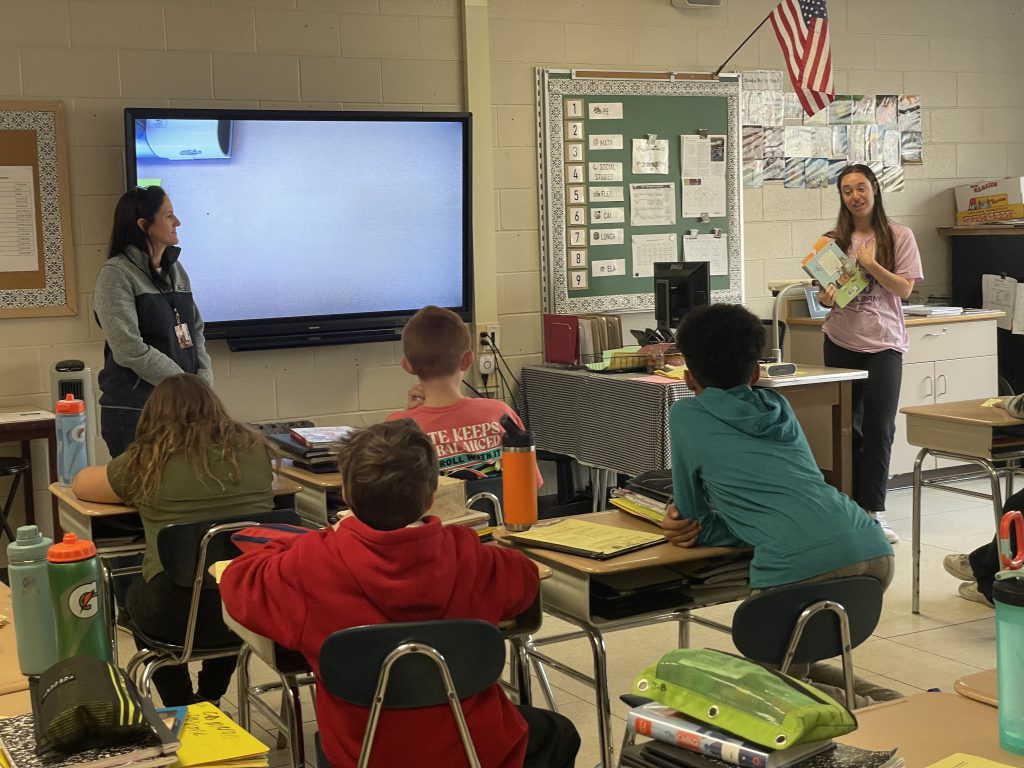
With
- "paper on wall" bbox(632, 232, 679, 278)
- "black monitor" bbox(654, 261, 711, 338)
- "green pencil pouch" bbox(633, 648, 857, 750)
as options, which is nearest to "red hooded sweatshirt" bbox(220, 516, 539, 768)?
"green pencil pouch" bbox(633, 648, 857, 750)

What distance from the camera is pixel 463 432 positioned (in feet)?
10.8

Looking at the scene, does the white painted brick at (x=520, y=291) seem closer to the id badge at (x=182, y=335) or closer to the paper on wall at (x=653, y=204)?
the paper on wall at (x=653, y=204)

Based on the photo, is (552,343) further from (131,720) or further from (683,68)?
Result: (131,720)

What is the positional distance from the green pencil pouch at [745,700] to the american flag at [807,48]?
519 cm

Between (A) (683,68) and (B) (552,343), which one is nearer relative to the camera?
(B) (552,343)

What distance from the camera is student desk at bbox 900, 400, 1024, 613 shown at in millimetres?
3994

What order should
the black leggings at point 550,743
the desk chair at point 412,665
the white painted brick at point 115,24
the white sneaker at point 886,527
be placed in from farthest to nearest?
1. the white sneaker at point 886,527
2. the white painted brick at point 115,24
3. the black leggings at point 550,743
4. the desk chair at point 412,665

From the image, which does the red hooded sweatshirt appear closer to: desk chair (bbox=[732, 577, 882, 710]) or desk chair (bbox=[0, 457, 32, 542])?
desk chair (bbox=[732, 577, 882, 710])

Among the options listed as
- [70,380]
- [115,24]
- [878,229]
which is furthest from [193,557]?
[878,229]

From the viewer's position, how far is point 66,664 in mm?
1416

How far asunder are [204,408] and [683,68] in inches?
159

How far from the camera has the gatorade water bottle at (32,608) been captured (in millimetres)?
1688

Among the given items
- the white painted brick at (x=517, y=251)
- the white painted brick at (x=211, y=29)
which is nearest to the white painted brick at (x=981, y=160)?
the white painted brick at (x=517, y=251)

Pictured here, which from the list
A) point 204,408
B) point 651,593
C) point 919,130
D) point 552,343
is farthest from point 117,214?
point 919,130
